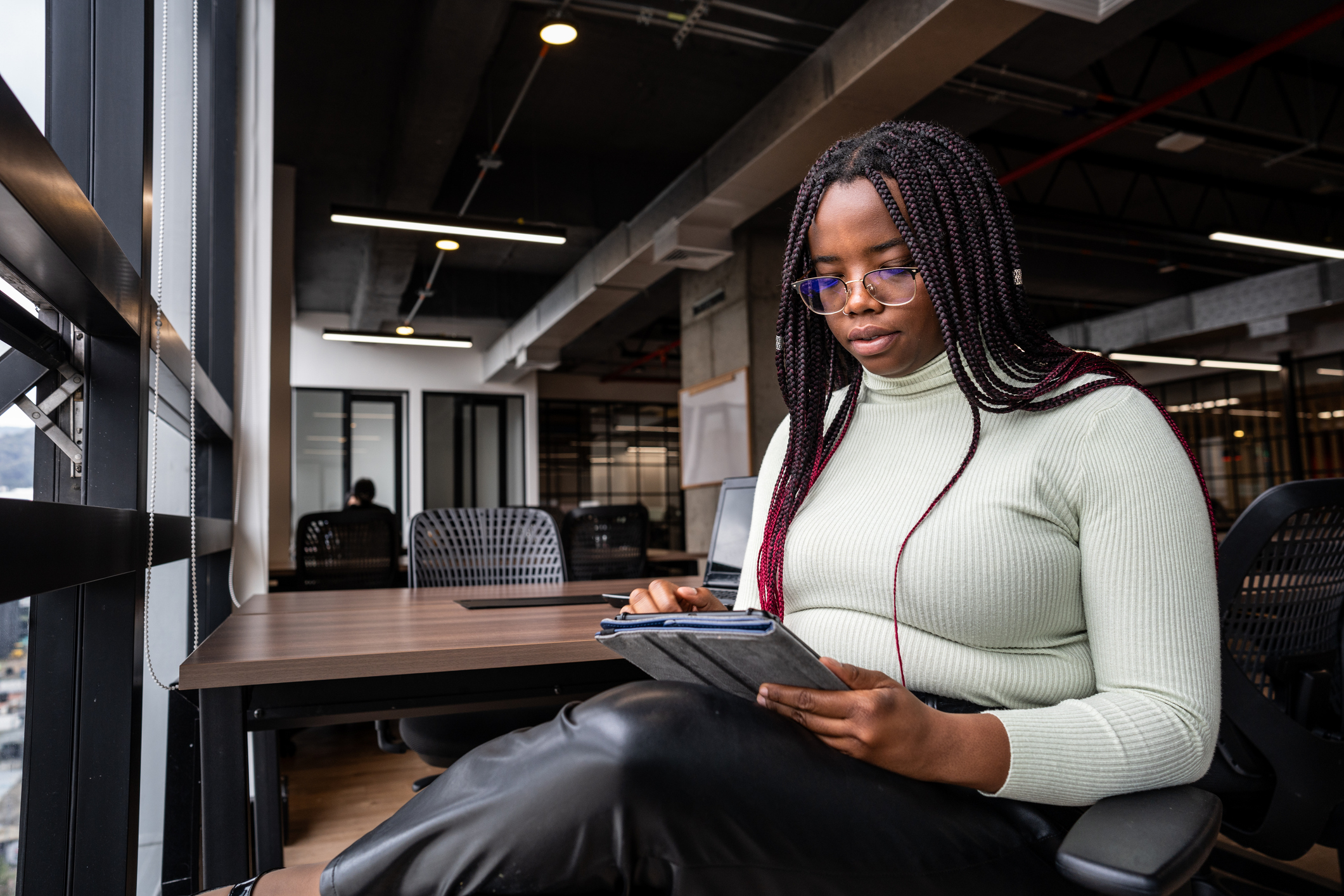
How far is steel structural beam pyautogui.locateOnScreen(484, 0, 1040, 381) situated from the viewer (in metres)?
3.67

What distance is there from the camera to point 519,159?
6859 millimetres

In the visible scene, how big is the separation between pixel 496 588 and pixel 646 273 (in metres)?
5.20

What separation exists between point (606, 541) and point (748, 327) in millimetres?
3002

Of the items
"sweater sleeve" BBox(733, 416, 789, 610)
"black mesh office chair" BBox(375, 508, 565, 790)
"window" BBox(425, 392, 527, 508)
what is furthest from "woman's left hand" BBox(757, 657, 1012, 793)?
"window" BBox(425, 392, 527, 508)

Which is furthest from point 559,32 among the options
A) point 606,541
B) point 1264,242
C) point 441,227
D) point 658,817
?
point 1264,242

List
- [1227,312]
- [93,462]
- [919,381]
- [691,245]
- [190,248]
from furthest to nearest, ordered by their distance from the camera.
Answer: [1227,312] → [691,245] → [190,248] → [93,462] → [919,381]

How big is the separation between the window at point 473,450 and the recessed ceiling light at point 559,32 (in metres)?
7.44

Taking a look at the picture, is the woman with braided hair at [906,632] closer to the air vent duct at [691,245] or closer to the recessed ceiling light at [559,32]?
the recessed ceiling light at [559,32]

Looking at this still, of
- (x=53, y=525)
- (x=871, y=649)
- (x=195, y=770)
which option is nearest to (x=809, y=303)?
(x=871, y=649)

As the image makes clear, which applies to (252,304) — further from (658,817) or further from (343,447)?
(343,447)

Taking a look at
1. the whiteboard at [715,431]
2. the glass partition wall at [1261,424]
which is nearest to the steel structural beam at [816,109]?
the whiteboard at [715,431]

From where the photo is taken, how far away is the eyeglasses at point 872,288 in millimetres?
1051

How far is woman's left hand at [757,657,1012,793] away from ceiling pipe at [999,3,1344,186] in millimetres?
4581

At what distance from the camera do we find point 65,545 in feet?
2.93
